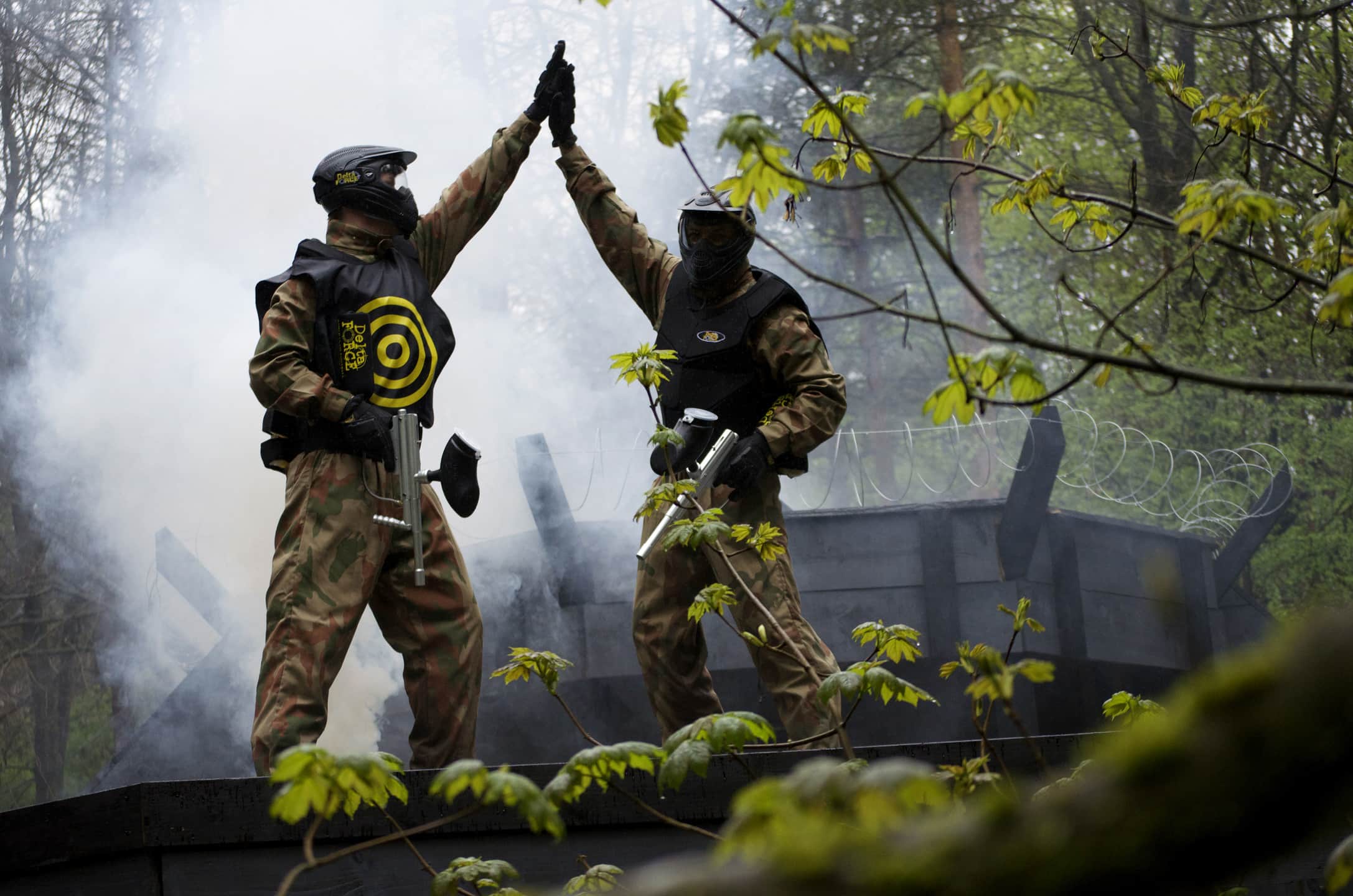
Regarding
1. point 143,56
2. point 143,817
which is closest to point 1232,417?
point 143,56

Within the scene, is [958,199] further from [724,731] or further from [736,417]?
[724,731]

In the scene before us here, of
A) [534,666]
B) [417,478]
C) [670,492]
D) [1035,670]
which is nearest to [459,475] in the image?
[417,478]

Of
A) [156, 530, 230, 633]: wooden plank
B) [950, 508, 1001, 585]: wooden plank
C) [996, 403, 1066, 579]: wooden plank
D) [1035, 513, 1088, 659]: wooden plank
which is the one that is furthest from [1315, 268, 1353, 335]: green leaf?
[156, 530, 230, 633]: wooden plank

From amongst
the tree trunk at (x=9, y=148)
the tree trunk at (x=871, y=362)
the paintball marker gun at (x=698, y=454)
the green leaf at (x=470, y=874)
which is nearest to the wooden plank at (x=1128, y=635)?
the paintball marker gun at (x=698, y=454)

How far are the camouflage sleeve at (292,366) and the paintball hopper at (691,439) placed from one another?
92 cm

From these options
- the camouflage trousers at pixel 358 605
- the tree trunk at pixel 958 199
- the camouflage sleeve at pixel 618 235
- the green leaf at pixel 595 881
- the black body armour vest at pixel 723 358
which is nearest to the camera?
the green leaf at pixel 595 881

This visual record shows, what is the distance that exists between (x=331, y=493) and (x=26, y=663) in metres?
9.36

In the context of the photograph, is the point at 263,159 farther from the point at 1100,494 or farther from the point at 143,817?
the point at 143,817

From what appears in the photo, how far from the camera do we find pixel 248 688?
8367mm

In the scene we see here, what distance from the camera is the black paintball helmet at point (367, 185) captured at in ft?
13.8

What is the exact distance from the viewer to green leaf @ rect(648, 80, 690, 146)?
214cm

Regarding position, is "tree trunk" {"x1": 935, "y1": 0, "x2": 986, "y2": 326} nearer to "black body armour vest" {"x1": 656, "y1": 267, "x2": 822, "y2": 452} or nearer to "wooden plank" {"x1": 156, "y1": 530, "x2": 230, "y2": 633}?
"wooden plank" {"x1": 156, "y1": 530, "x2": 230, "y2": 633}

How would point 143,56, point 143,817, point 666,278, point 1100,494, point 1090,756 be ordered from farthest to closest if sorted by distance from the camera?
point 143,56 → point 1100,494 → point 666,278 → point 143,817 → point 1090,756

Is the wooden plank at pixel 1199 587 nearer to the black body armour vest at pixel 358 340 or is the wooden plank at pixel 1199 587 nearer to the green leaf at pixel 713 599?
the black body armour vest at pixel 358 340
